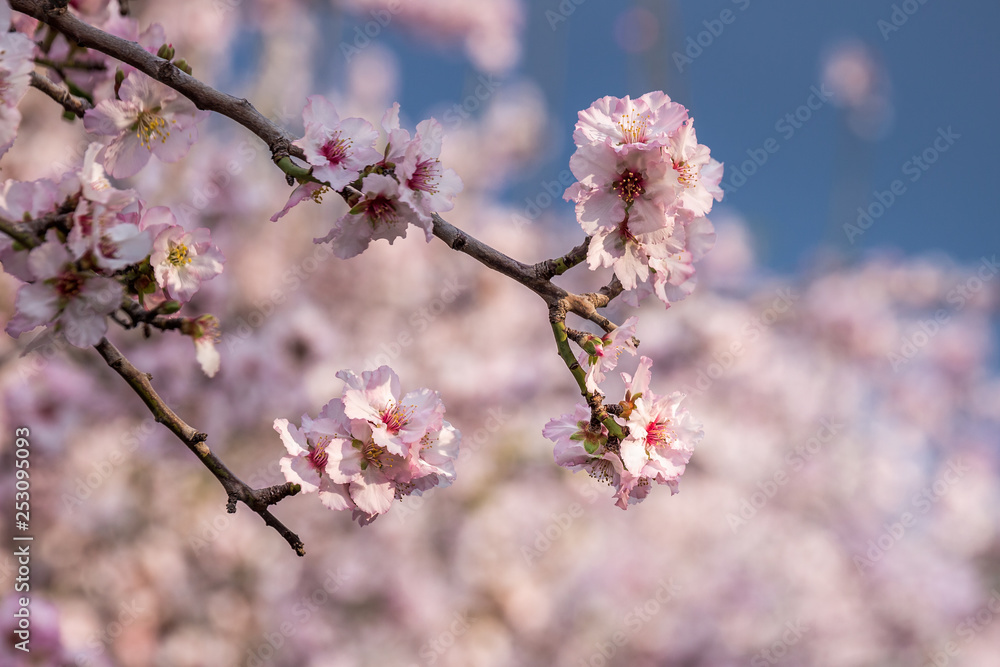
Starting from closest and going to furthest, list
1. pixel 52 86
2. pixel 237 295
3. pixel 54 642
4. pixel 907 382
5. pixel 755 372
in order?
1. pixel 52 86
2. pixel 54 642
3. pixel 237 295
4. pixel 755 372
5. pixel 907 382

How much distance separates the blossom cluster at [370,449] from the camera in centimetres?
104

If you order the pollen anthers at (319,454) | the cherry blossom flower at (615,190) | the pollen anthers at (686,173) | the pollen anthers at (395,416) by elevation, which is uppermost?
the pollen anthers at (686,173)

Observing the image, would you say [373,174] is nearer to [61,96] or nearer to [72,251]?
[72,251]

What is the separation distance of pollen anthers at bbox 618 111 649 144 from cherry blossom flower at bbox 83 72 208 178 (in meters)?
0.75

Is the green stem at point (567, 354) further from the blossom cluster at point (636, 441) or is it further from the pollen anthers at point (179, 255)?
the pollen anthers at point (179, 255)

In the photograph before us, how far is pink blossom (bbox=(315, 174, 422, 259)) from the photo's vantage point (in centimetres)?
97

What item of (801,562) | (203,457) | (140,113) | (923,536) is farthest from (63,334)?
(923,536)

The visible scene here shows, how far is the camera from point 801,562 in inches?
213

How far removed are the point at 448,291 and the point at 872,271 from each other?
4.72 metres

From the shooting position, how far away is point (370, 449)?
3.47 ft

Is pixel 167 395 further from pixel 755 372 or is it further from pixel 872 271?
pixel 872 271

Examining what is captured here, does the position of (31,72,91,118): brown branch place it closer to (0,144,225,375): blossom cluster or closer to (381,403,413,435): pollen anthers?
(0,144,225,375): blossom cluster

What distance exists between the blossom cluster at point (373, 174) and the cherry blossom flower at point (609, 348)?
295mm

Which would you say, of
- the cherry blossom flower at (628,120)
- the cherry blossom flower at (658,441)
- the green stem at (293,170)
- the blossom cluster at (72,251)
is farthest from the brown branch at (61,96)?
the cherry blossom flower at (658,441)
